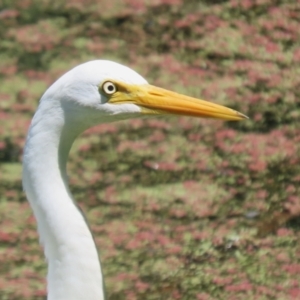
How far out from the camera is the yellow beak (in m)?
2.70

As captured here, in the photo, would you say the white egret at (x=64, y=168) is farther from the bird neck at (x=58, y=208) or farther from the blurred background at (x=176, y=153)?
the blurred background at (x=176, y=153)

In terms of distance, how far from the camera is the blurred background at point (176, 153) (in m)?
3.99

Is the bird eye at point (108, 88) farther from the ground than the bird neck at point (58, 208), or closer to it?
farther from the ground

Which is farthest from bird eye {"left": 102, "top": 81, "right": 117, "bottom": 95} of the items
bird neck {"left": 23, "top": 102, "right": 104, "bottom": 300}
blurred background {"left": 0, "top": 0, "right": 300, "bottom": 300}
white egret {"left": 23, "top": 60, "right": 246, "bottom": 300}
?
blurred background {"left": 0, "top": 0, "right": 300, "bottom": 300}

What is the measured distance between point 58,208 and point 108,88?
36 centimetres

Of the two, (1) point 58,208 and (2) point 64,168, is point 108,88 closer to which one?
(2) point 64,168

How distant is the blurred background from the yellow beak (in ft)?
4.03

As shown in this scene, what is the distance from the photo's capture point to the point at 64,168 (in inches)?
104

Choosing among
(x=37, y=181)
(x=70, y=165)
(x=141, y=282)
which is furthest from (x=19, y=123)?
(x=37, y=181)

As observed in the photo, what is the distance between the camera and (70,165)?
4.73 meters

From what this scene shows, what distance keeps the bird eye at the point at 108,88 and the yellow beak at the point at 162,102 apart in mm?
14

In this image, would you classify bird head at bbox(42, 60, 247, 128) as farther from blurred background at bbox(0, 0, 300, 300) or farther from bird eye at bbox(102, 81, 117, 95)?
blurred background at bbox(0, 0, 300, 300)

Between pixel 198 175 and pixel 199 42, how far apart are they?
1.36 metres

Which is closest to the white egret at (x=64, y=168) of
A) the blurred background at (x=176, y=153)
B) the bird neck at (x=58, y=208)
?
the bird neck at (x=58, y=208)
